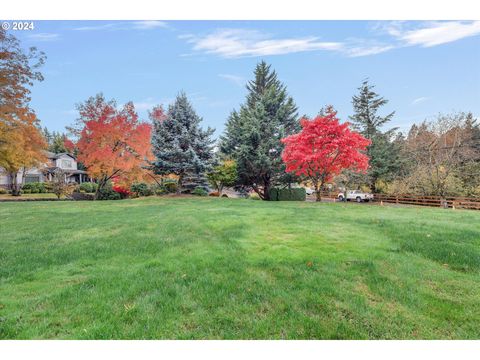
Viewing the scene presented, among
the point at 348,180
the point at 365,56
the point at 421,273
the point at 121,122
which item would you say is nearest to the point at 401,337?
the point at 421,273

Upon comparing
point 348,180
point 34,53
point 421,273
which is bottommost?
point 421,273

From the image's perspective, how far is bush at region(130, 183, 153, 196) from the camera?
41.7 feet

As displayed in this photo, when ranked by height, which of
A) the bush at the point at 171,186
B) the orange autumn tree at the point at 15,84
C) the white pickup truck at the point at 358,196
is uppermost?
the orange autumn tree at the point at 15,84

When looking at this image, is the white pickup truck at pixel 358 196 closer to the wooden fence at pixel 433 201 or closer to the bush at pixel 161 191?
the wooden fence at pixel 433 201

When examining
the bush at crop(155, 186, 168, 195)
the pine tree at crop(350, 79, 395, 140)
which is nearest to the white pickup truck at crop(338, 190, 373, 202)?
the pine tree at crop(350, 79, 395, 140)

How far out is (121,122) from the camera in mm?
9328

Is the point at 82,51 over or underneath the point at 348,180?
over

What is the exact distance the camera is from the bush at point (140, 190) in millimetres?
12709

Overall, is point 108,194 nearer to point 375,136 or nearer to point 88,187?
point 88,187

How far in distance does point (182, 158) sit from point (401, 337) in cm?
975

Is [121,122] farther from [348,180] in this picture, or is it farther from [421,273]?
[348,180]

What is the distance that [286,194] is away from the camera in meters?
14.5

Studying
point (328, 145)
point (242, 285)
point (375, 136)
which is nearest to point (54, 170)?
point (328, 145)

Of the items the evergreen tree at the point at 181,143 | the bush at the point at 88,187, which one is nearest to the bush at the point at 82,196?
the bush at the point at 88,187
